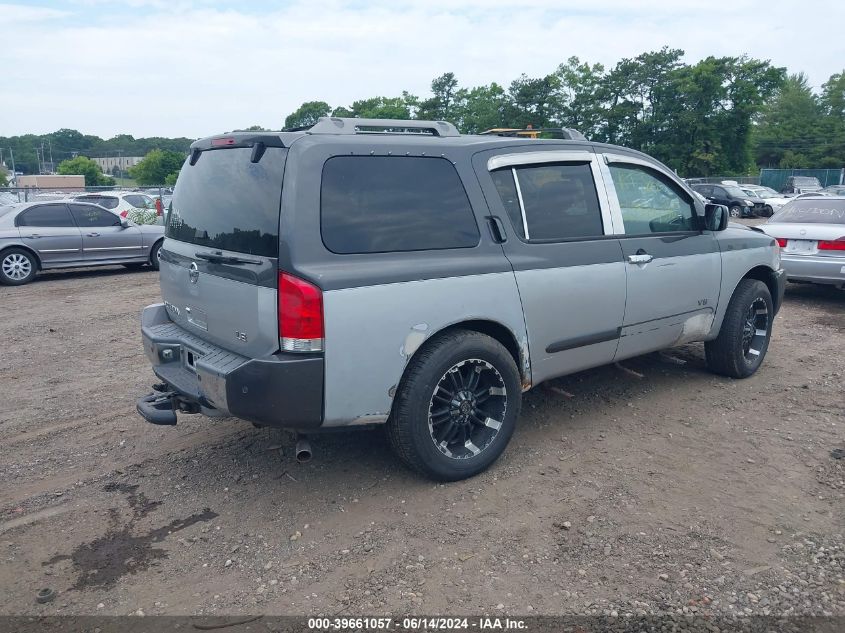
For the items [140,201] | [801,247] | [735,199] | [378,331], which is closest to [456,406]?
[378,331]

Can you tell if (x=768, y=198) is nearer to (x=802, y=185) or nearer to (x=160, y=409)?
(x=802, y=185)

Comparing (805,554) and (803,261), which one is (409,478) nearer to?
(805,554)

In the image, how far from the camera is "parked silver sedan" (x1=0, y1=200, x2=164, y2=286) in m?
12.1

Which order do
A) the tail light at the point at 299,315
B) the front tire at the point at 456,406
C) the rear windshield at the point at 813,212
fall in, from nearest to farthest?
the tail light at the point at 299,315 → the front tire at the point at 456,406 → the rear windshield at the point at 813,212

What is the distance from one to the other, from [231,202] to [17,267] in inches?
403

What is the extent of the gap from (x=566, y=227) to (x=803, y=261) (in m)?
6.23

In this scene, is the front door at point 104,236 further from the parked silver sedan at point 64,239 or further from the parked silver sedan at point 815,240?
the parked silver sedan at point 815,240

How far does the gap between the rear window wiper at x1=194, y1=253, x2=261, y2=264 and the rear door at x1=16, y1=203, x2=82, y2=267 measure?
33.1ft

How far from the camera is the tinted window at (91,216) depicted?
12914 mm

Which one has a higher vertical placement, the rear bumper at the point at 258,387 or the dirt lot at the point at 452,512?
the rear bumper at the point at 258,387

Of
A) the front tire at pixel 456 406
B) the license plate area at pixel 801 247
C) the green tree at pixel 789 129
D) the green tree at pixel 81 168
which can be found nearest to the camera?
the front tire at pixel 456 406

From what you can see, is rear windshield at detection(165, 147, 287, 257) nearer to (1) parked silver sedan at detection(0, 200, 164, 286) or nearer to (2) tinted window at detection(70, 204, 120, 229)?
(1) parked silver sedan at detection(0, 200, 164, 286)

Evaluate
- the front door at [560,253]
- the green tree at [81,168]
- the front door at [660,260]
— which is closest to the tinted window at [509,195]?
the front door at [560,253]

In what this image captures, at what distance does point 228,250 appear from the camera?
3.75 meters
